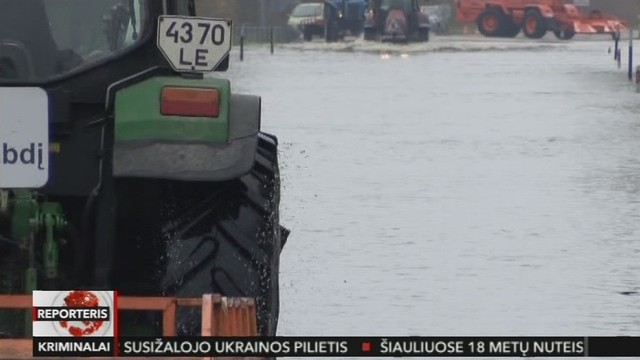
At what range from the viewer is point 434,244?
14.6 meters

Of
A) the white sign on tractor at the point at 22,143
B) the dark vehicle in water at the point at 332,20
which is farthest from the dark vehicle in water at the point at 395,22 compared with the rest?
the white sign on tractor at the point at 22,143

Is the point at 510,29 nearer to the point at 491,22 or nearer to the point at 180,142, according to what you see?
the point at 491,22

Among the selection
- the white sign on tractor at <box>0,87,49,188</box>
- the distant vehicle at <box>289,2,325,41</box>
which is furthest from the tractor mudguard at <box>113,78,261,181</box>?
the distant vehicle at <box>289,2,325,41</box>

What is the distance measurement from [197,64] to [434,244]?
672 cm

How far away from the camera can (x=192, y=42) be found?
312 inches

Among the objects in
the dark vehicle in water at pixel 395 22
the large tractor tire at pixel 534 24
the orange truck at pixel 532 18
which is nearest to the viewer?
the dark vehicle in water at pixel 395 22

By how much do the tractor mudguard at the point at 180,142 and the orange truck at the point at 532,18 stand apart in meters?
72.2

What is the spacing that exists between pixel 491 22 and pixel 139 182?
7673cm

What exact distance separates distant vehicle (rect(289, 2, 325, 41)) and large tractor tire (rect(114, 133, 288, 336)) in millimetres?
72504

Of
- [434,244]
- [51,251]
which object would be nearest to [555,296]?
[434,244]

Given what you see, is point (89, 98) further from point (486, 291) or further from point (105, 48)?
point (486, 291)

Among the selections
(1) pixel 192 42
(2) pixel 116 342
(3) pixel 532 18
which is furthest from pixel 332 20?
(2) pixel 116 342

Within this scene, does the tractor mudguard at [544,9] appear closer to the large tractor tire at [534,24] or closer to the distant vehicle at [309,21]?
the large tractor tire at [534,24]

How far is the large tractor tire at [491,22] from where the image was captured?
271 ft
